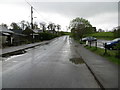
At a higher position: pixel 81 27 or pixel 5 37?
pixel 81 27

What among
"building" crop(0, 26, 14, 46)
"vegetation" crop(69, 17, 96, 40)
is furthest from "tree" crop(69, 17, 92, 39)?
"building" crop(0, 26, 14, 46)

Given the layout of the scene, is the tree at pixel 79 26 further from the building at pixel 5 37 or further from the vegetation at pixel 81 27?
the building at pixel 5 37

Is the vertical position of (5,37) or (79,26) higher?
(79,26)

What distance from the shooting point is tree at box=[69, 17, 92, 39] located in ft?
149

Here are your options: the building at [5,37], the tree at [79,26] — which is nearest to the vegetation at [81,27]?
the tree at [79,26]

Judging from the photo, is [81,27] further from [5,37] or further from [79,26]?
[5,37]

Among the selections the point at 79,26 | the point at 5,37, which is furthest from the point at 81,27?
the point at 5,37

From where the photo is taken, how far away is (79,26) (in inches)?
1822

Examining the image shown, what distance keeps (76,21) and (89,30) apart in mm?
6313

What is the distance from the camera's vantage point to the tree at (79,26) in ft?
149

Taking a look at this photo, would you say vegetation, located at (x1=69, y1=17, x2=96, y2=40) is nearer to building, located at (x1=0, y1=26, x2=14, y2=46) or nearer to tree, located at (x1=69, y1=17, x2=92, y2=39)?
tree, located at (x1=69, y1=17, x2=92, y2=39)

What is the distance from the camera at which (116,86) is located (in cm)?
571

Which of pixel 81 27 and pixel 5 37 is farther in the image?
A: pixel 81 27

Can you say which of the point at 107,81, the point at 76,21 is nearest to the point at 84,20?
the point at 76,21
